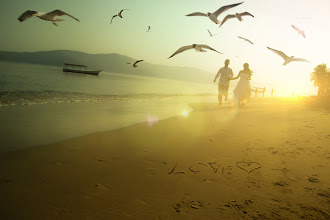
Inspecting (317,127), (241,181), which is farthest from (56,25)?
(317,127)

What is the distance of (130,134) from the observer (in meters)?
5.90

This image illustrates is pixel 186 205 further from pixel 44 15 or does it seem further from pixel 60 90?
pixel 60 90

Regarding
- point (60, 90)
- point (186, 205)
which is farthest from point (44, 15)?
point (60, 90)

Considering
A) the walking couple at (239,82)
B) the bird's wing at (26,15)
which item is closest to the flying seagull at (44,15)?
the bird's wing at (26,15)

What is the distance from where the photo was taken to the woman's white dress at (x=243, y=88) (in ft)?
38.8

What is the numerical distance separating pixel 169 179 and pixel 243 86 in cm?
1022

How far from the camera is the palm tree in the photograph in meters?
52.9

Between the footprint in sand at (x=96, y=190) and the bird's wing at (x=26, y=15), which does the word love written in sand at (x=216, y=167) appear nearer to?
the footprint in sand at (x=96, y=190)

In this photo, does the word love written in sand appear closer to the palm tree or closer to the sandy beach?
the sandy beach

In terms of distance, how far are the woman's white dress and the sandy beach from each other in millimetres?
7005

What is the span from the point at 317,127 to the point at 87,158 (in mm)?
7002

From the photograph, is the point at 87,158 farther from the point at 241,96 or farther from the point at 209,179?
the point at 241,96

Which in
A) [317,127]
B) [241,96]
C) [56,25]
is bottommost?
[317,127]

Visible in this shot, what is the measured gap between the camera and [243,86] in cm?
1193
